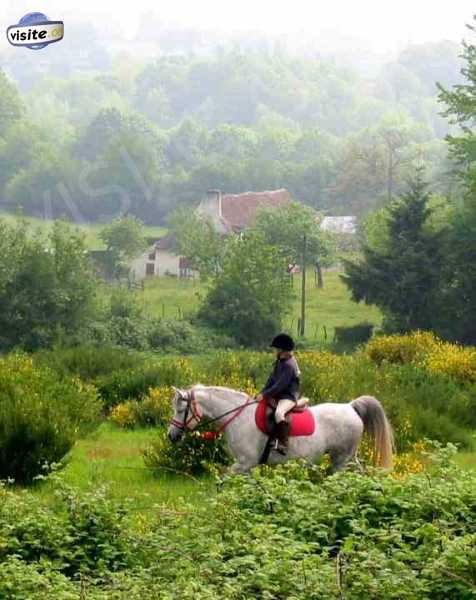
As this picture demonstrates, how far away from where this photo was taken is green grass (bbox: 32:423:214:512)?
1681 centimetres

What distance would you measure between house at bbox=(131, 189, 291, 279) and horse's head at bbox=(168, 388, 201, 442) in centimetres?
8070

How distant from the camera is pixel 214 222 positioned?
11050cm

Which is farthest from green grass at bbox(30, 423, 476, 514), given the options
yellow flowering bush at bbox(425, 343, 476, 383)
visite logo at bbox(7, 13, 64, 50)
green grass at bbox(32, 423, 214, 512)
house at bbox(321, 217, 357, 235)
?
house at bbox(321, 217, 357, 235)

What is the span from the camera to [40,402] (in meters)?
19.5

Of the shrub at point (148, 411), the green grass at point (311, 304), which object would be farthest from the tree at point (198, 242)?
the shrub at point (148, 411)

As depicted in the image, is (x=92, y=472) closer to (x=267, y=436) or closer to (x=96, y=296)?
(x=267, y=436)

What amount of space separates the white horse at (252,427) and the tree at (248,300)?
4502cm

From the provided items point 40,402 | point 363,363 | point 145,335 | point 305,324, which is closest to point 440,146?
point 305,324

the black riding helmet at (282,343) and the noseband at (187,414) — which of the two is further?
the noseband at (187,414)

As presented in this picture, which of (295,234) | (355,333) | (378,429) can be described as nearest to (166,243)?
(295,234)

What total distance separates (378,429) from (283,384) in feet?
6.30

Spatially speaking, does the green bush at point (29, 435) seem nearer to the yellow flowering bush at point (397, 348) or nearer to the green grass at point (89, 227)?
the yellow flowering bush at point (397, 348)

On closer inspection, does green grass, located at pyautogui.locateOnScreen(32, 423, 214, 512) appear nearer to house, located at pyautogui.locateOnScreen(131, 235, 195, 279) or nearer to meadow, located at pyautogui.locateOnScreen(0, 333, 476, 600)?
meadow, located at pyautogui.locateOnScreen(0, 333, 476, 600)

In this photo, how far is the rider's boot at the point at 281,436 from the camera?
1597 centimetres
